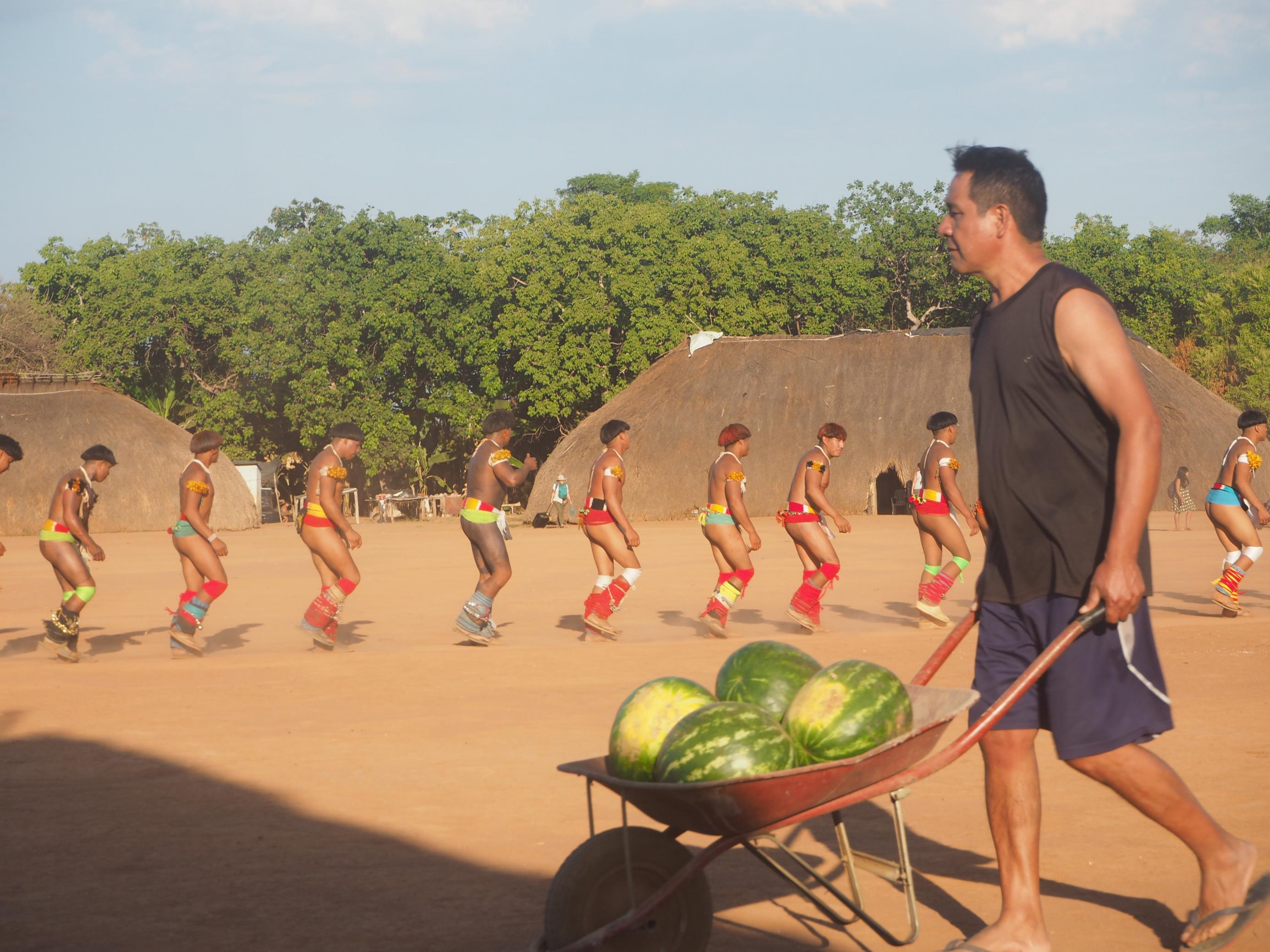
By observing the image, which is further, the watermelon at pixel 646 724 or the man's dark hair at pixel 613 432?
the man's dark hair at pixel 613 432

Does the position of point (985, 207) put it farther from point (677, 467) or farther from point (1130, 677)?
point (677, 467)

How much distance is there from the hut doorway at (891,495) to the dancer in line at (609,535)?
77.5 ft

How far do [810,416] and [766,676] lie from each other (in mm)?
30733

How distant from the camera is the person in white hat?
32125 millimetres

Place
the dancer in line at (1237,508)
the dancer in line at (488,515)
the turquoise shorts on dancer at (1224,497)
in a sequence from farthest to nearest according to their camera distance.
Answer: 1. the turquoise shorts on dancer at (1224,497)
2. the dancer in line at (1237,508)
3. the dancer in line at (488,515)

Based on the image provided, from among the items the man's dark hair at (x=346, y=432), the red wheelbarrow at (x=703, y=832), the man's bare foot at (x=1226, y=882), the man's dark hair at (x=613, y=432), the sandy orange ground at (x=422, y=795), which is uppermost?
the man's dark hair at (x=346, y=432)

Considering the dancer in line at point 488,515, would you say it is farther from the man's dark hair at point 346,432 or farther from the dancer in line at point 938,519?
the dancer in line at point 938,519

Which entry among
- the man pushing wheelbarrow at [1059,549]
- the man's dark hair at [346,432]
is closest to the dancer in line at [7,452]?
the man's dark hair at [346,432]

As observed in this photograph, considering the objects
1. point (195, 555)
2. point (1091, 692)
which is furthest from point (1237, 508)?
point (195, 555)

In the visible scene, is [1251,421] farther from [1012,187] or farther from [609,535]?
[1012,187]

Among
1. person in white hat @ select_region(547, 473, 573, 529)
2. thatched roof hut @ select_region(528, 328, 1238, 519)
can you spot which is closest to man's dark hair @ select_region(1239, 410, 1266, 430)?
thatched roof hut @ select_region(528, 328, 1238, 519)

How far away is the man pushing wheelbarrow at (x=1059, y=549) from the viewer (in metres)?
3.43

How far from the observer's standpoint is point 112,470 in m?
33.8

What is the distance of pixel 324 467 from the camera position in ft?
34.6
